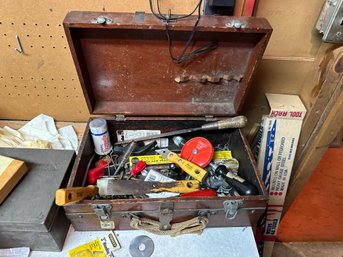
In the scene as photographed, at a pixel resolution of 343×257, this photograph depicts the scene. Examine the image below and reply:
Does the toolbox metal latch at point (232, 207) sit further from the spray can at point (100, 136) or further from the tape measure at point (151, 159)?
the spray can at point (100, 136)

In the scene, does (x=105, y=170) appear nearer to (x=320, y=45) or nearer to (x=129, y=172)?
(x=129, y=172)

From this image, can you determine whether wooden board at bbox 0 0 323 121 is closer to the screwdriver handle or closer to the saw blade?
the screwdriver handle

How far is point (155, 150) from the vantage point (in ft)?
2.48

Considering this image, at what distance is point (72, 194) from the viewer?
1.59 feet

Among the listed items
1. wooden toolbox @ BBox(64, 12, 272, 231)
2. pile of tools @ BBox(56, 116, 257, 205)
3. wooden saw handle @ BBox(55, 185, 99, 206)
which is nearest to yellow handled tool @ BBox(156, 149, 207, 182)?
pile of tools @ BBox(56, 116, 257, 205)

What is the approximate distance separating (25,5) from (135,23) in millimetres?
349

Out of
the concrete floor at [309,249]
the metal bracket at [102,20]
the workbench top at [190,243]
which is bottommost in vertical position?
the concrete floor at [309,249]

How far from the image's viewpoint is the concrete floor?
1.11m

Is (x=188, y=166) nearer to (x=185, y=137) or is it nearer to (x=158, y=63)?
(x=185, y=137)

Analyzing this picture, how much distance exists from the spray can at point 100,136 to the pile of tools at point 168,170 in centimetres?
2

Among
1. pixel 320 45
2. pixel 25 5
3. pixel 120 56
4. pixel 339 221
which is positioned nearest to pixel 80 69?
pixel 120 56

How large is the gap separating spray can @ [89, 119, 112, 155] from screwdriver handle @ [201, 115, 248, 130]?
275mm

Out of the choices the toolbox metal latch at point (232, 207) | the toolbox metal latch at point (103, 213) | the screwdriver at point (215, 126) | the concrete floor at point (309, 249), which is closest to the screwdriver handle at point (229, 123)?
the screwdriver at point (215, 126)

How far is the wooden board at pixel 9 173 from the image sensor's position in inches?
19.8
